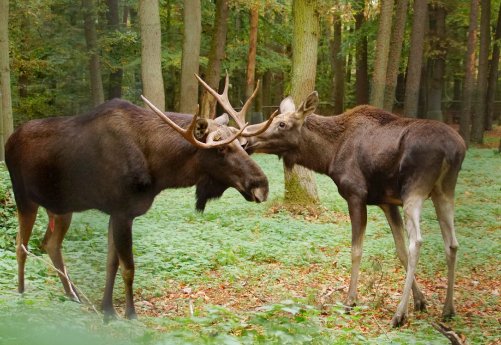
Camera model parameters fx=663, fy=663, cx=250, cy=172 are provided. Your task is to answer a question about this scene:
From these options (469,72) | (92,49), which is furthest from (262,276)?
(469,72)

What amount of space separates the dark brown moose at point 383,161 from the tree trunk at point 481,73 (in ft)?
67.8

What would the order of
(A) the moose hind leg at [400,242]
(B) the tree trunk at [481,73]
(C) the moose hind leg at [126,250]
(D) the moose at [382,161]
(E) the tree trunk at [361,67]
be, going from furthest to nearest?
(E) the tree trunk at [361,67] → (B) the tree trunk at [481,73] → (A) the moose hind leg at [400,242] → (D) the moose at [382,161] → (C) the moose hind leg at [126,250]

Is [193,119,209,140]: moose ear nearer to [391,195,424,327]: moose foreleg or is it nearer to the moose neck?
the moose neck

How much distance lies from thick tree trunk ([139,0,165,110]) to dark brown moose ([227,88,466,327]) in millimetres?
6437

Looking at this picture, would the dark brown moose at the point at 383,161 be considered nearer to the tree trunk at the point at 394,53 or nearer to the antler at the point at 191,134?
the antler at the point at 191,134

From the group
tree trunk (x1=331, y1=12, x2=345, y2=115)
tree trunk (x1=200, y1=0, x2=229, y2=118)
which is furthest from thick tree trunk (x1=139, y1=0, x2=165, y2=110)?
tree trunk (x1=331, y1=12, x2=345, y2=115)

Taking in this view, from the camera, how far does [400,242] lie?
25.5ft

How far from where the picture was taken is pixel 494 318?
6.92 metres

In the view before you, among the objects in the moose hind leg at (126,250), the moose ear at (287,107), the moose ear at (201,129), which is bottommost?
the moose hind leg at (126,250)

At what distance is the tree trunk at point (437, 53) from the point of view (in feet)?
93.7

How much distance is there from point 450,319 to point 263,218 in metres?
5.43

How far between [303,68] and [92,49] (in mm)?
7569

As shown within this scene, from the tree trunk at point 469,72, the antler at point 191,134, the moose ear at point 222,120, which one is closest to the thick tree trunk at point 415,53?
the tree trunk at point 469,72

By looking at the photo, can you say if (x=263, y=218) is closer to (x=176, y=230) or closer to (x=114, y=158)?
(x=176, y=230)
